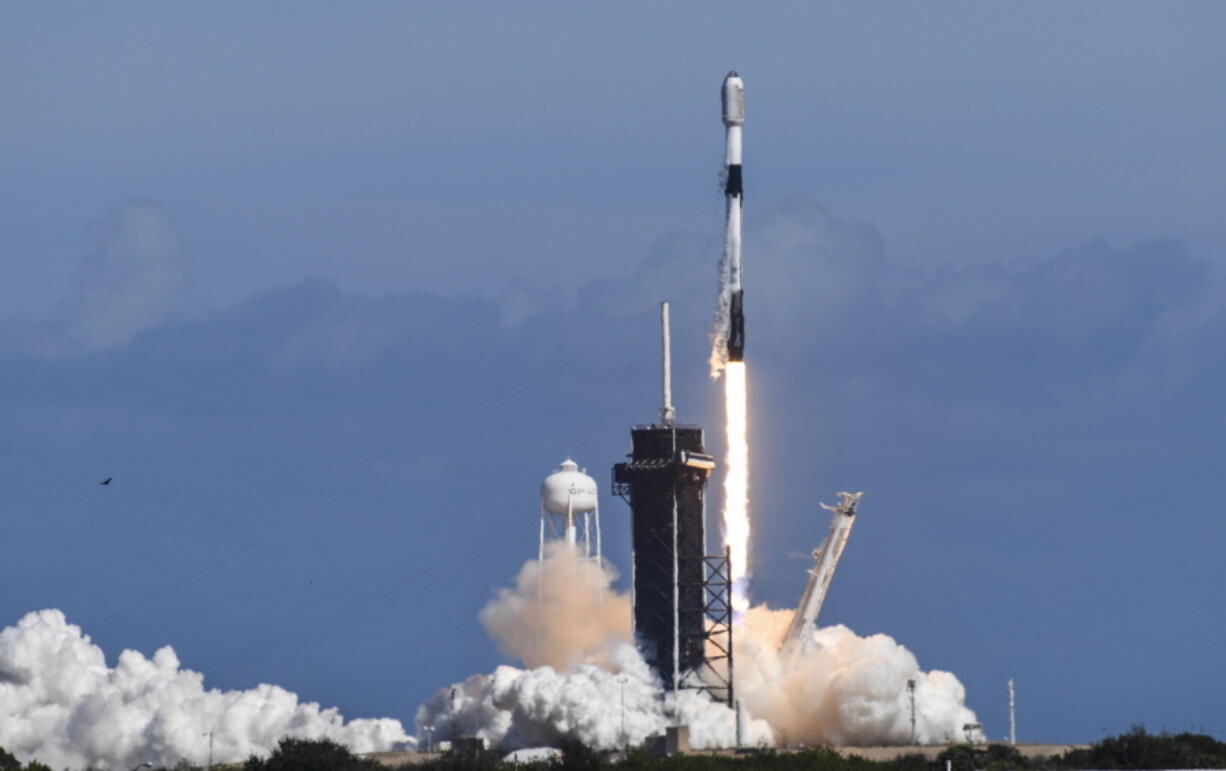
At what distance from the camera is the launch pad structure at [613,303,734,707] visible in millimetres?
175625

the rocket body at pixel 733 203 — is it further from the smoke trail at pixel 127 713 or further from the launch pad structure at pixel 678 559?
the smoke trail at pixel 127 713

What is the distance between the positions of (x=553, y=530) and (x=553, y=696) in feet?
54.1

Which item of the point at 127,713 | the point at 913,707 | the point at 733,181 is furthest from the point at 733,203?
the point at 127,713

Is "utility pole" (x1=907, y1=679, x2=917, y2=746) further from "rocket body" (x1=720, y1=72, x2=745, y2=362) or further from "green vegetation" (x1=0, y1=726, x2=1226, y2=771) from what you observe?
"rocket body" (x1=720, y1=72, x2=745, y2=362)

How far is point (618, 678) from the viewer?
17338cm

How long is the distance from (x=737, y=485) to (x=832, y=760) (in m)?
22.7

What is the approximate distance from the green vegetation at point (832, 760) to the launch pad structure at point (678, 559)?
523 inches

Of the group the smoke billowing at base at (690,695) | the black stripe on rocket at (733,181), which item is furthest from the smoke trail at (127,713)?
the black stripe on rocket at (733,181)

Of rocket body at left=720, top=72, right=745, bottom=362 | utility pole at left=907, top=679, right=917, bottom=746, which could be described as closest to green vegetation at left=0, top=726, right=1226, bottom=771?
utility pole at left=907, top=679, right=917, bottom=746

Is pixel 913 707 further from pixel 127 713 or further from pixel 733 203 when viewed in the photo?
pixel 127 713

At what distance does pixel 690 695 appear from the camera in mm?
175125

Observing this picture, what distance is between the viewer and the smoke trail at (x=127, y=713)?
185 meters

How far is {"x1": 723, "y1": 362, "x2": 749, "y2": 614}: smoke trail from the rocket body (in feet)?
4.96

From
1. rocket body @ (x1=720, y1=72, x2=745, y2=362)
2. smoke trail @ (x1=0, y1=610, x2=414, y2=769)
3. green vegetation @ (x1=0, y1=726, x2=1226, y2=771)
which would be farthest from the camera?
smoke trail @ (x1=0, y1=610, x2=414, y2=769)
